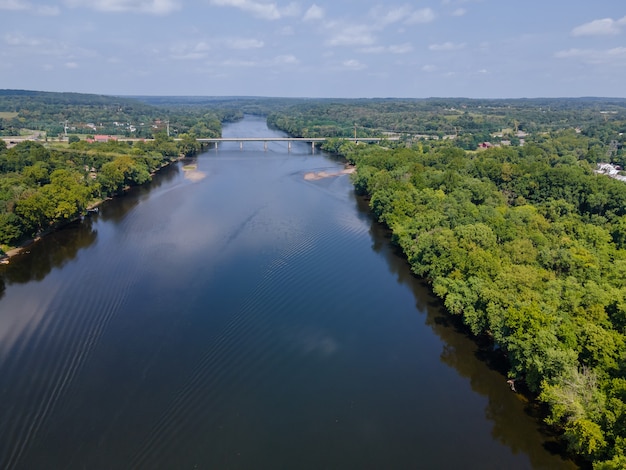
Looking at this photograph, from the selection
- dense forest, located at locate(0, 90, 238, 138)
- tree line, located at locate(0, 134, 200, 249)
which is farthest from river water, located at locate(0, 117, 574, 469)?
dense forest, located at locate(0, 90, 238, 138)

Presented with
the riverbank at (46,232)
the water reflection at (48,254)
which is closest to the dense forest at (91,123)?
the riverbank at (46,232)

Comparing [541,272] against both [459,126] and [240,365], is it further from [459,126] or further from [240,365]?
[459,126]

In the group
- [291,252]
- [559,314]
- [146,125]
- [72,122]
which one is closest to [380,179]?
[291,252]

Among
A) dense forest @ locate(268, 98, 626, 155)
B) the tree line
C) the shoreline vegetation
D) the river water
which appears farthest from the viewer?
dense forest @ locate(268, 98, 626, 155)

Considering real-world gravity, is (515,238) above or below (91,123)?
below

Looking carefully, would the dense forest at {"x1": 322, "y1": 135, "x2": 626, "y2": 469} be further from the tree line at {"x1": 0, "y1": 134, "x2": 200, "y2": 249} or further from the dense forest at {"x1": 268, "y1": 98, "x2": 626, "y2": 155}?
the dense forest at {"x1": 268, "y1": 98, "x2": 626, "y2": 155}

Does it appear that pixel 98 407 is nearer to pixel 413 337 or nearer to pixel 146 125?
pixel 413 337

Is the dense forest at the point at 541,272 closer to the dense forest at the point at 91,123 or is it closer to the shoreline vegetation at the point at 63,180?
the shoreline vegetation at the point at 63,180

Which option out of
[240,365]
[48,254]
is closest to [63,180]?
[48,254]
